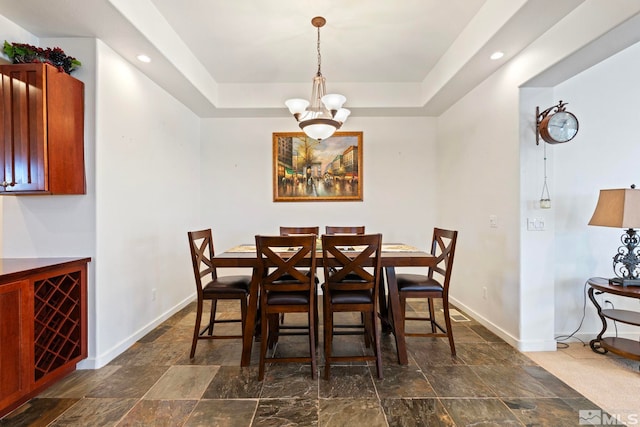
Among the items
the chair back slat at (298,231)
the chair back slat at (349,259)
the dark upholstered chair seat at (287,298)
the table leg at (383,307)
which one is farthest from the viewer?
the chair back slat at (298,231)

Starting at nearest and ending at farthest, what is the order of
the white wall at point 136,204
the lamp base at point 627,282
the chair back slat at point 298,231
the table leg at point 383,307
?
1. the lamp base at point 627,282
2. the white wall at point 136,204
3. the table leg at point 383,307
4. the chair back slat at point 298,231

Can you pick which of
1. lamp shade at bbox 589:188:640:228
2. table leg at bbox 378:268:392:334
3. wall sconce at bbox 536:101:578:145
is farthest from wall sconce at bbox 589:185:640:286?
table leg at bbox 378:268:392:334

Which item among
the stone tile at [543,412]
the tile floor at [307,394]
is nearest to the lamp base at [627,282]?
the tile floor at [307,394]

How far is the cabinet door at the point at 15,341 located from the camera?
1.71 metres

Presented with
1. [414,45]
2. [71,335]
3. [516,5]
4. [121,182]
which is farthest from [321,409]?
[414,45]

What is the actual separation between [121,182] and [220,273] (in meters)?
2.15

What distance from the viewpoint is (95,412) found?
1825mm

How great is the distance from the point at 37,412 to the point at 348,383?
195cm

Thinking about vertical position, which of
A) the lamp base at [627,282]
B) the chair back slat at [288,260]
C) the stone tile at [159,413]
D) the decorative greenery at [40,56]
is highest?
the decorative greenery at [40,56]

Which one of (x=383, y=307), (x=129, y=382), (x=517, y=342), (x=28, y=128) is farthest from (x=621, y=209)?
(x=28, y=128)

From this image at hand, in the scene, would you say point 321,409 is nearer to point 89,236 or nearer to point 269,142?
point 89,236

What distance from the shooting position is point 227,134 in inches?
172

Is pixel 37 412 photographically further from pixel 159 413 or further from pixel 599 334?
pixel 599 334

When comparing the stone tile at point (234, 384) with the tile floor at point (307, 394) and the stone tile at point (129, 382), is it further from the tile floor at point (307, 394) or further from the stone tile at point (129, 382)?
the stone tile at point (129, 382)
